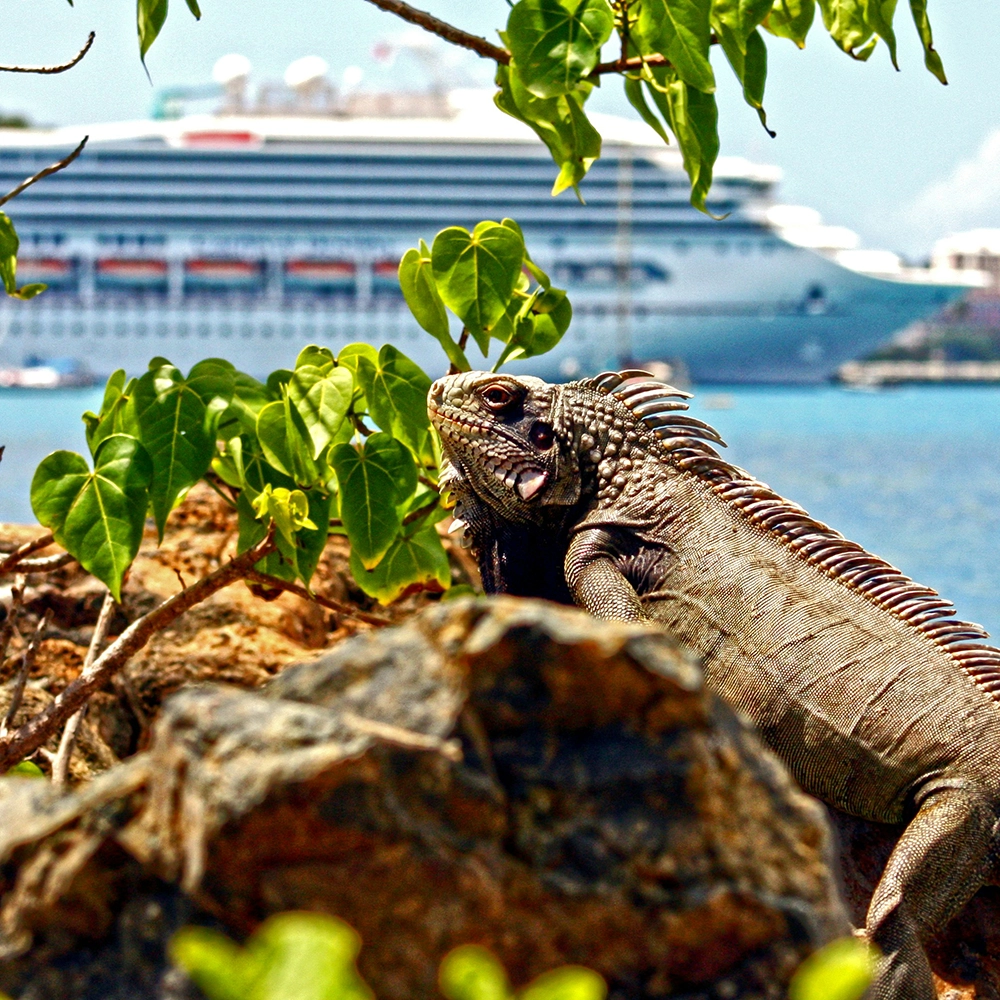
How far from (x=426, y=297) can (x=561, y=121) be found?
34 centimetres

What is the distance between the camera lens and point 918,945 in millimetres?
1681

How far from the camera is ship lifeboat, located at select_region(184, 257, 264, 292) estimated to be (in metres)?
51.7

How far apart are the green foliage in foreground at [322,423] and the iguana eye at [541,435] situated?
166 millimetres

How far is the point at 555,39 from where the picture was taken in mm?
1740

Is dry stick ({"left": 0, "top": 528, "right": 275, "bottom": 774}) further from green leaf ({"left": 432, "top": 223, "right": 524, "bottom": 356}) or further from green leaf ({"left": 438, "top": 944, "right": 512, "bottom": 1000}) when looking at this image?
green leaf ({"left": 438, "top": 944, "right": 512, "bottom": 1000})

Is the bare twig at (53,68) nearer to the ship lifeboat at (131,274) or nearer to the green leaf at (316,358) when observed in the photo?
the green leaf at (316,358)

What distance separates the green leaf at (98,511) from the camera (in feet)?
5.76

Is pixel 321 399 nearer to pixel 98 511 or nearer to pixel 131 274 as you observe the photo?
pixel 98 511

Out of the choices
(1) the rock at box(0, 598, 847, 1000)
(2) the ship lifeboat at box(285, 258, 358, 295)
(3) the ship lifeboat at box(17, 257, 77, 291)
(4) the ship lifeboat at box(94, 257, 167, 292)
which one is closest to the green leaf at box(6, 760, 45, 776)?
(1) the rock at box(0, 598, 847, 1000)

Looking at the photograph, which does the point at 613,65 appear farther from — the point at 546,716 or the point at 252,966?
the point at 252,966

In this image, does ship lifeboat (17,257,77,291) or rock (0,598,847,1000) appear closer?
rock (0,598,847,1000)

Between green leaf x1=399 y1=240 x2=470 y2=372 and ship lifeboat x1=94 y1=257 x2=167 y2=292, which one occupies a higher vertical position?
green leaf x1=399 y1=240 x2=470 y2=372

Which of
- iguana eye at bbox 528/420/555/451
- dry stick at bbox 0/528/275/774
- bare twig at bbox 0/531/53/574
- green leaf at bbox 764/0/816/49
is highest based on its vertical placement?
green leaf at bbox 764/0/816/49

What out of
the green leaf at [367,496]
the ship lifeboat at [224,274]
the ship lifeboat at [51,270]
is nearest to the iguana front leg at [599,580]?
the green leaf at [367,496]
